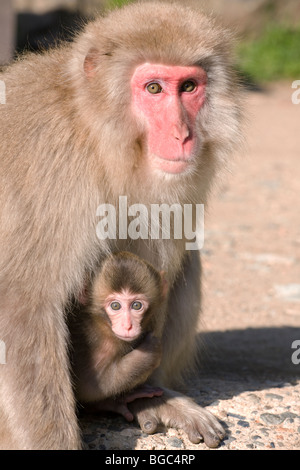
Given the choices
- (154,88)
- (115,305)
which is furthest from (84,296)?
(154,88)

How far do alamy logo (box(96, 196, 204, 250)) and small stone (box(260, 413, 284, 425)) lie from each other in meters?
0.96

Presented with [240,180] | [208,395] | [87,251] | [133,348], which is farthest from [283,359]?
[240,180]

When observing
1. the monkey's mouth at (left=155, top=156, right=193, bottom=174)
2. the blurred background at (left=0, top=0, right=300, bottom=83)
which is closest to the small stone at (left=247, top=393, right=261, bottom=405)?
the monkey's mouth at (left=155, top=156, right=193, bottom=174)

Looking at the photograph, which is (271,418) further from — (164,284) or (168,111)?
(168,111)

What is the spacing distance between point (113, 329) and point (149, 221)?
0.52 meters

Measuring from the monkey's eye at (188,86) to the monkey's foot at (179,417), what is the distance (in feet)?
4.93

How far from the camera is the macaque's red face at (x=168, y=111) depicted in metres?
3.47

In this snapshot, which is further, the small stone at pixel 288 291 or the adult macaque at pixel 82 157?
the small stone at pixel 288 291

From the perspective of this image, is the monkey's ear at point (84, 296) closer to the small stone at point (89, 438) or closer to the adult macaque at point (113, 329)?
the adult macaque at point (113, 329)

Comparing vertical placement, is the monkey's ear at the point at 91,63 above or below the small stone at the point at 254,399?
above

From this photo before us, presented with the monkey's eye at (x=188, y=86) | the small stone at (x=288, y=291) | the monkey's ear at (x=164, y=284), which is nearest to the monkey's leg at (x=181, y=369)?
the monkey's ear at (x=164, y=284)

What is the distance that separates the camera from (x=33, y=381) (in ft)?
11.2

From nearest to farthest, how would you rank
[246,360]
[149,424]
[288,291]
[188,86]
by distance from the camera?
[188,86], [149,424], [246,360], [288,291]

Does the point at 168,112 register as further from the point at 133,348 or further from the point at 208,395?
the point at 208,395
